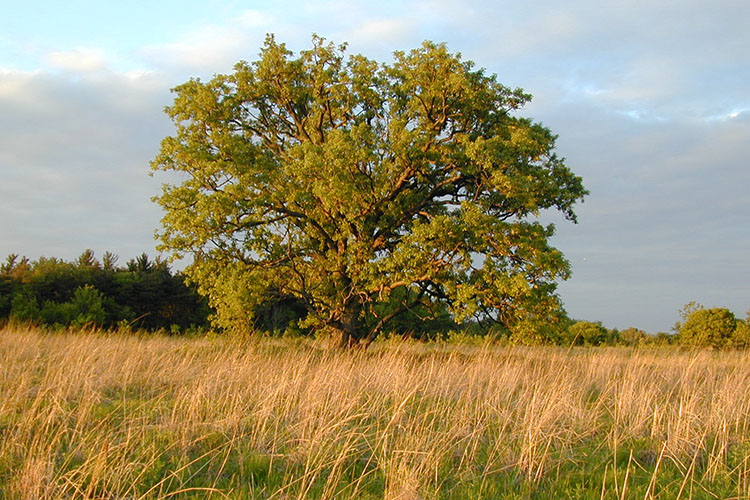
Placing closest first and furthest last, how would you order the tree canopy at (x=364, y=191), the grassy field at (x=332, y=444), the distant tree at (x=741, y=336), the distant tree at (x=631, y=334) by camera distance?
the grassy field at (x=332, y=444), the tree canopy at (x=364, y=191), the distant tree at (x=741, y=336), the distant tree at (x=631, y=334)

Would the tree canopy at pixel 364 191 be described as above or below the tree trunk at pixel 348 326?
above

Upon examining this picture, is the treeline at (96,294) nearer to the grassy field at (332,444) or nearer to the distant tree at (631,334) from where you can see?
the grassy field at (332,444)

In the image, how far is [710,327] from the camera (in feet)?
84.7

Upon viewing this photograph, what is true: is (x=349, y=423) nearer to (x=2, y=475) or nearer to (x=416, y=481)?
(x=416, y=481)

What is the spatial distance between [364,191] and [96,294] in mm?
16976

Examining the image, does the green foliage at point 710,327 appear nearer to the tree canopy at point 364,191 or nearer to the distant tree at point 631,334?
the distant tree at point 631,334

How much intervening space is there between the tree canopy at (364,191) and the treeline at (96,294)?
7.07 meters

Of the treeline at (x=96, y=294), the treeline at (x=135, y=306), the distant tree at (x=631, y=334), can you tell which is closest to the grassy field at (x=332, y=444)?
the treeline at (x=135, y=306)

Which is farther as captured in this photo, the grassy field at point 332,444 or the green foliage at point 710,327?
the green foliage at point 710,327

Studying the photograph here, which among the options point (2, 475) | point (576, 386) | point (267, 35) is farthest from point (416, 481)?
point (267, 35)

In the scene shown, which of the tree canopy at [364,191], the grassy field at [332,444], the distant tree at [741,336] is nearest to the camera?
the grassy field at [332,444]

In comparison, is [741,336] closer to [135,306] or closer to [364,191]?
[364,191]

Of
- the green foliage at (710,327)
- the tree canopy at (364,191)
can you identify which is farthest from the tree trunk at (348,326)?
the green foliage at (710,327)

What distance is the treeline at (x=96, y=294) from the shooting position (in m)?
24.7
